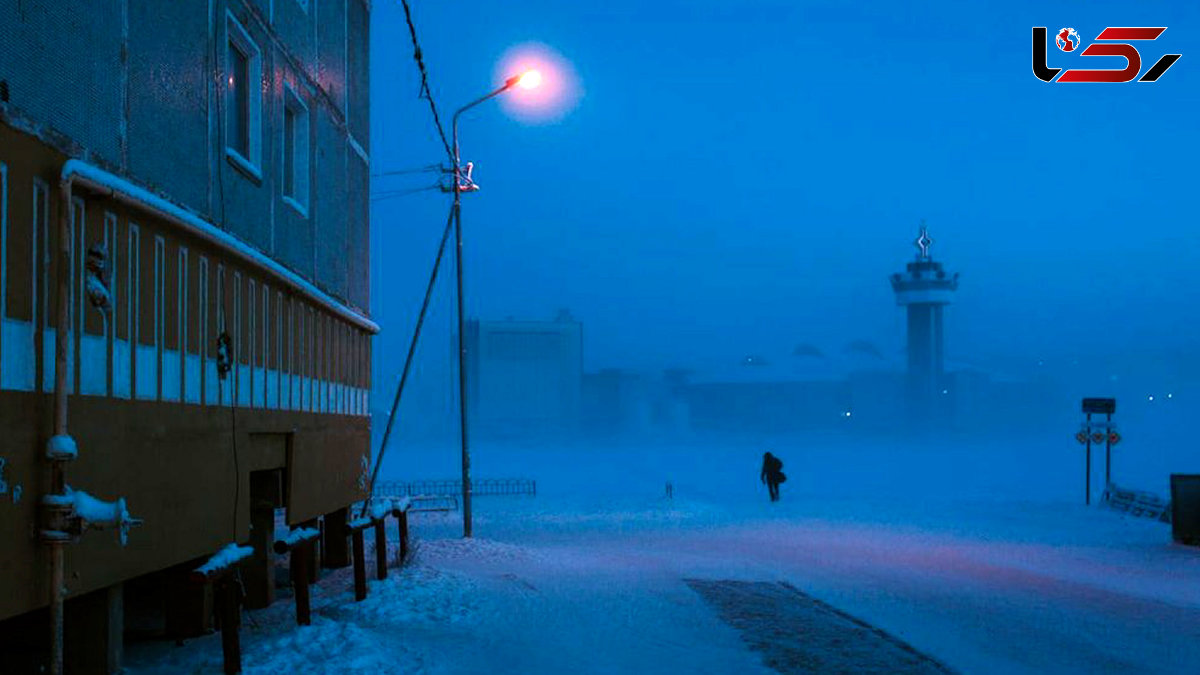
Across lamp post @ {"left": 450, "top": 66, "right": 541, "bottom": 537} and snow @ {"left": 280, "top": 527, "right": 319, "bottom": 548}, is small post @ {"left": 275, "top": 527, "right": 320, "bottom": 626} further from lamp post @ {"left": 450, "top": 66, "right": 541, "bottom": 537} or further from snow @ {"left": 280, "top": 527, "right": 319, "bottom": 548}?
lamp post @ {"left": 450, "top": 66, "right": 541, "bottom": 537}

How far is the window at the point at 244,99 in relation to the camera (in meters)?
10.3

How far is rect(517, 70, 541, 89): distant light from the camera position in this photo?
20.0 m

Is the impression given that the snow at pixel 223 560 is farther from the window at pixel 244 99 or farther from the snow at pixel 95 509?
the window at pixel 244 99

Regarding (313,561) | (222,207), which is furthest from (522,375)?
(222,207)

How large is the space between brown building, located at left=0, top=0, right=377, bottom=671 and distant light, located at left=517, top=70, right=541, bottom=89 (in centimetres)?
601

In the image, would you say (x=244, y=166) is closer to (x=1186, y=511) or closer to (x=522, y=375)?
(x=1186, y=511)

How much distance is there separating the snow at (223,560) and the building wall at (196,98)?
2610 mm

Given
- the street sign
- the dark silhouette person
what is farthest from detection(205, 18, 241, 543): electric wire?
the street sign

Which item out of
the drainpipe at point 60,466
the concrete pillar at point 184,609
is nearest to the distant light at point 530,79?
the concrete pillar at point 184,609

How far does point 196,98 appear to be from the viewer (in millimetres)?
9094

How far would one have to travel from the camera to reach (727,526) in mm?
26344

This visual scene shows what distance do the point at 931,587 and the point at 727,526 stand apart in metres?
11.5

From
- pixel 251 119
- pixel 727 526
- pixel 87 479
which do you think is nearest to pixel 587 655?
pixel 87 479

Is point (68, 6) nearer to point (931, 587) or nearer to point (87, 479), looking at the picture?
point (87, 479)
